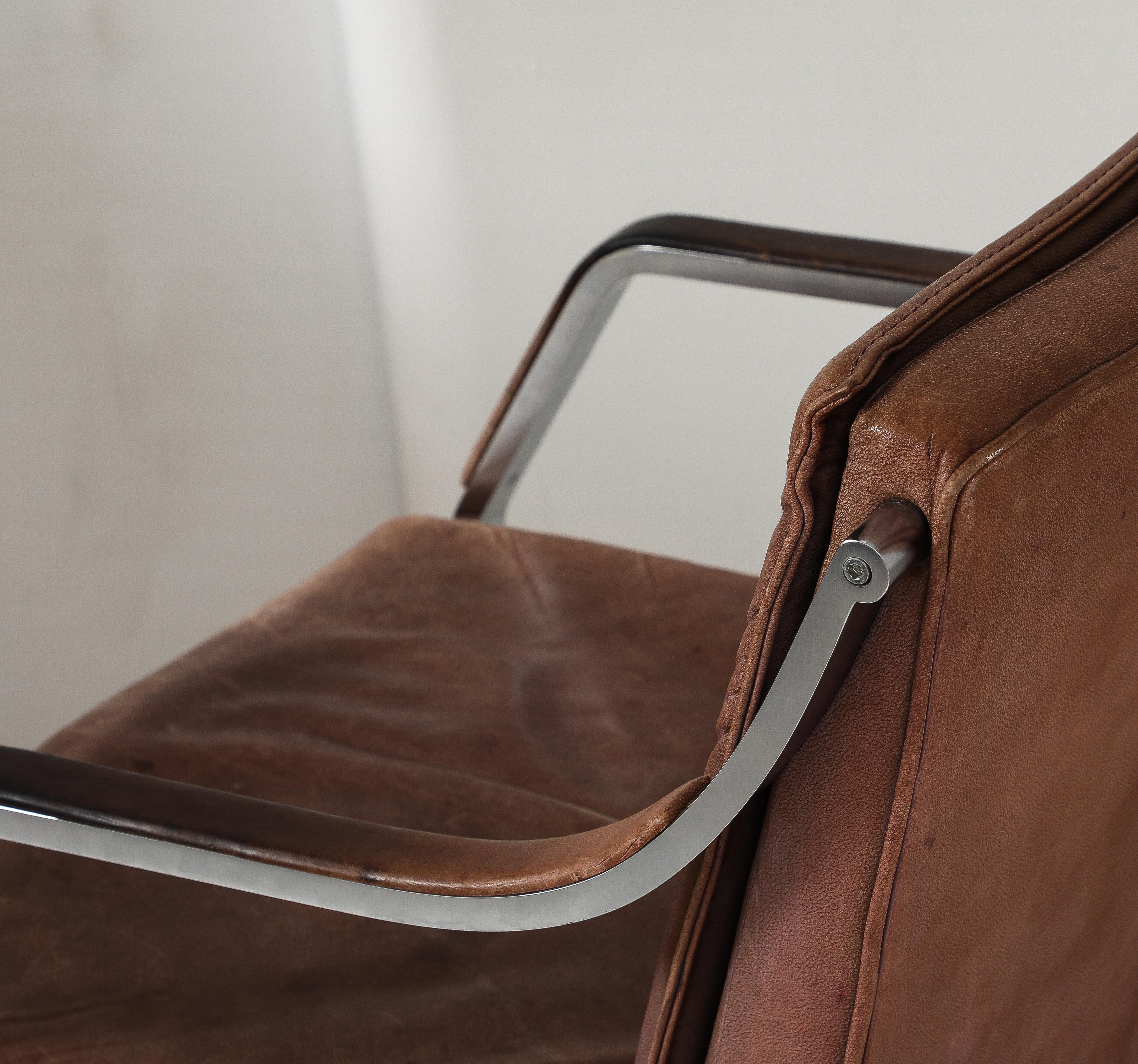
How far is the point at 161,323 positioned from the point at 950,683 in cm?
166

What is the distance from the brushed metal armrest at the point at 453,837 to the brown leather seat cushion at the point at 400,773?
164 mm

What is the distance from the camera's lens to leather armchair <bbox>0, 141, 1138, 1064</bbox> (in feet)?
1.25

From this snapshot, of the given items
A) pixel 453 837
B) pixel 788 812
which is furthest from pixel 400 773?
pixel 788 812

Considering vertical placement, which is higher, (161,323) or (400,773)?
(161,323)

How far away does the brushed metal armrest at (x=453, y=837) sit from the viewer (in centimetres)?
38

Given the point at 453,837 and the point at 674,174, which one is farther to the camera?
the point at 674,174

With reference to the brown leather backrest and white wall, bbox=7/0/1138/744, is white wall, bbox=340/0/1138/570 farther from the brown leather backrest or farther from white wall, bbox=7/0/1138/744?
the brown leather backrest

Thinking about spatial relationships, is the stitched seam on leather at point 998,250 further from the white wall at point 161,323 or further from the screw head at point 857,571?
the white wall at point 161,323

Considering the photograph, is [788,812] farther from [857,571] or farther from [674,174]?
[674,174]

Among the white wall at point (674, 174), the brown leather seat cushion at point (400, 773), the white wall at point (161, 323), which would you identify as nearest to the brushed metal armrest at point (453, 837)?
the brown leather seat cushion at point (400, 773)

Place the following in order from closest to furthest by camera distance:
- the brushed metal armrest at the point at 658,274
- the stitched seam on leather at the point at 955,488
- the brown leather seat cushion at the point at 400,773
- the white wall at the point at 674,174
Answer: the stitched seam on leather at the point at 955,488, the brown leather seat cushion at the point at 400,773, the brushed metal armrest at the point at 658,274, the white wall at the point at 674,174

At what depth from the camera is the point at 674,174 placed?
1884 mm

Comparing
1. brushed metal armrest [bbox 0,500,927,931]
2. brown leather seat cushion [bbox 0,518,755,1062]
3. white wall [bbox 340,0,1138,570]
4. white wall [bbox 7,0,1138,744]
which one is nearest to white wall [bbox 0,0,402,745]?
white wall [bbox 7,0,1138,744]

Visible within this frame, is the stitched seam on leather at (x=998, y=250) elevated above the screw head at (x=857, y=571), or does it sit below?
above
